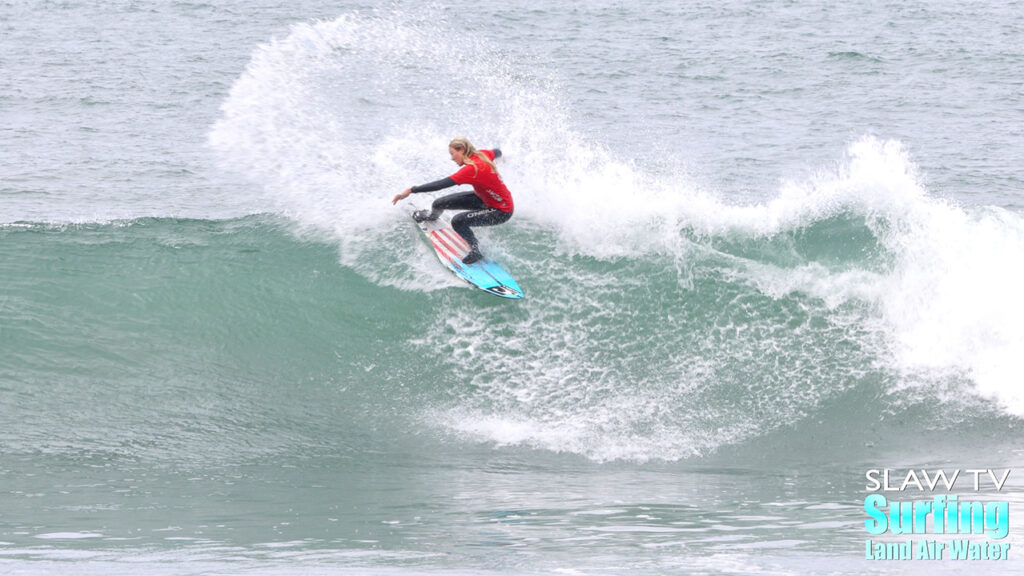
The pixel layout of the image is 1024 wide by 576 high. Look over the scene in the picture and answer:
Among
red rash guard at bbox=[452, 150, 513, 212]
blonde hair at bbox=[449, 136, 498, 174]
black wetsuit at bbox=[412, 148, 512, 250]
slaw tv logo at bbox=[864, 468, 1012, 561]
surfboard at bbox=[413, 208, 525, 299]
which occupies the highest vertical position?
blonde hair at bbox=[449, 136, 498, 174]

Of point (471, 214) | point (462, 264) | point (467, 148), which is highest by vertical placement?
point (467, 148)

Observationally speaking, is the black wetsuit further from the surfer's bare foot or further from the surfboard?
the surfboard

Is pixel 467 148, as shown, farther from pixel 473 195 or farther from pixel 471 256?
pixel 471 256

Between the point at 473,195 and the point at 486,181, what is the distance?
48 centimetres

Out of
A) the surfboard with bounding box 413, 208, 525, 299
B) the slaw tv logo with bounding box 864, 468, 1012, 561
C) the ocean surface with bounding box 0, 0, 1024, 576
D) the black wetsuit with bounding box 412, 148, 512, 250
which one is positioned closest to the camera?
the slaw tv logo with bounding box 864, 468, 1012, 561

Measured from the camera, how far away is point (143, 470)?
30.9ft

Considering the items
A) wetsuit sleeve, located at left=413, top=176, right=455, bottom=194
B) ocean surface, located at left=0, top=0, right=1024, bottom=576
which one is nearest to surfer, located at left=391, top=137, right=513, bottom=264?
wetsuit sleeve, located at left=413, top=176, right=455, bottom=194

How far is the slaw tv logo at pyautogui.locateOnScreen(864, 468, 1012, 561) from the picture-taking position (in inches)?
285

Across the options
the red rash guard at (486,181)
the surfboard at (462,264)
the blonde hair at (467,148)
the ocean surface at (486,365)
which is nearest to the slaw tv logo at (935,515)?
the ocean surface at (486,365)

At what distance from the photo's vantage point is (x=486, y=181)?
10.8 meters

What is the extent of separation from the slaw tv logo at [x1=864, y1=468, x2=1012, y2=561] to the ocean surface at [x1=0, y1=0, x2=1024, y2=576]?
0.40 ft

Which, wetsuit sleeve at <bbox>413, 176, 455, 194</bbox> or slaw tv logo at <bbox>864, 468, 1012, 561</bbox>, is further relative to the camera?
wetsuit sleeve at <bbox>413, 176, 455, 194</bbox>

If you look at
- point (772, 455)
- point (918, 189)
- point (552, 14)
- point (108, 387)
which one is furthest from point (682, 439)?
point (552, 14)

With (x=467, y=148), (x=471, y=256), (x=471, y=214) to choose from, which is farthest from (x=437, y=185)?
(x=471, y=256)
